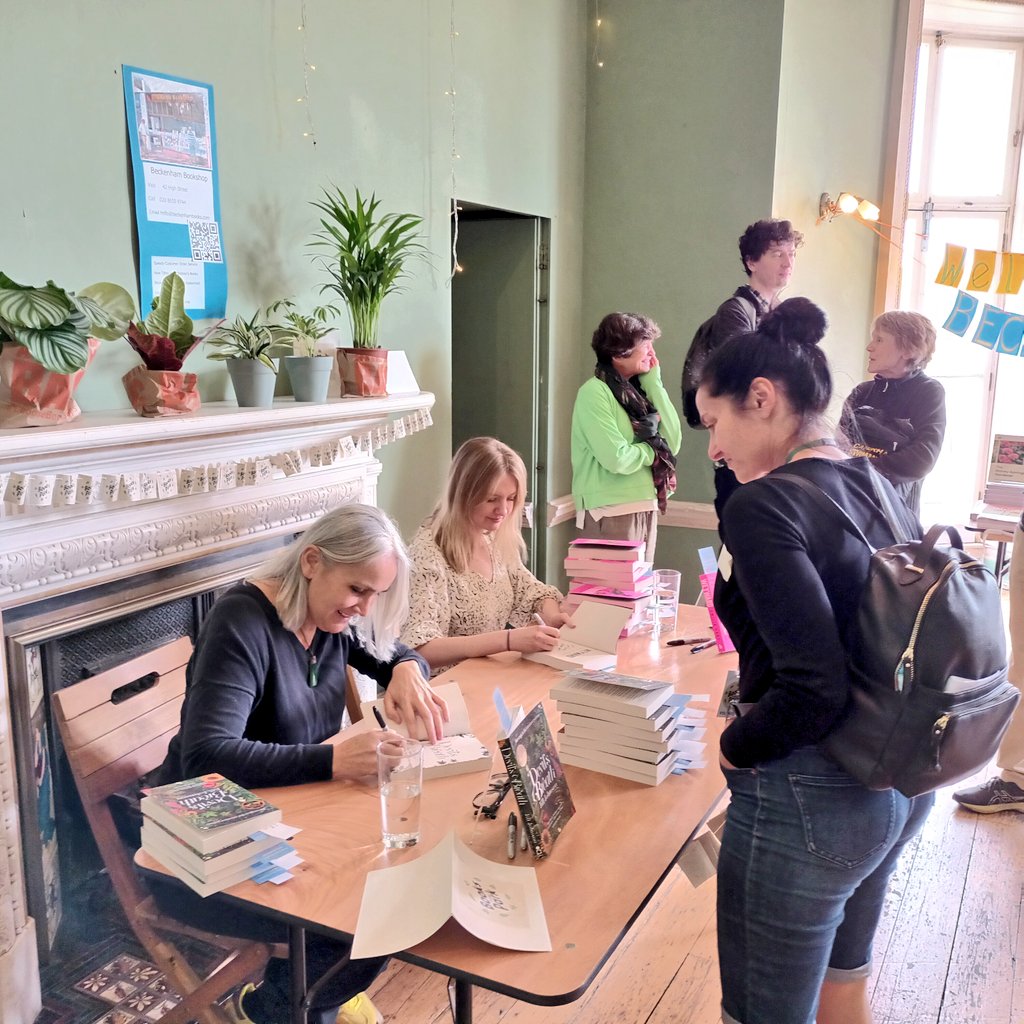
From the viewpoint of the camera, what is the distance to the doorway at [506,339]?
4.36 m

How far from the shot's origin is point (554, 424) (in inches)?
180

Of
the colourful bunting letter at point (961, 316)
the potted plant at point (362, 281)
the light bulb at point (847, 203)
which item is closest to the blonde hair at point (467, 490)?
the potted plant at point (362, 281)

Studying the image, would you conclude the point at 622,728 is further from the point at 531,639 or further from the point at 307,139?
the point at 307,139

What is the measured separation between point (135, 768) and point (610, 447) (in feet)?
7.30

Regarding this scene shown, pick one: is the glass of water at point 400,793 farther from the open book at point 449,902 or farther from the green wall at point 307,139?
the green wall at point 307,139

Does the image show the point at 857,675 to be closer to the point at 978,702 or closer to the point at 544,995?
the point at 978,702

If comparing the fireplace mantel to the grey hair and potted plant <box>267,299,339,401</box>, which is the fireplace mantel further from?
the grey hair

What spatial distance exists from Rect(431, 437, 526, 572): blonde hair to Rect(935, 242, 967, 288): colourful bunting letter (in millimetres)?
3305

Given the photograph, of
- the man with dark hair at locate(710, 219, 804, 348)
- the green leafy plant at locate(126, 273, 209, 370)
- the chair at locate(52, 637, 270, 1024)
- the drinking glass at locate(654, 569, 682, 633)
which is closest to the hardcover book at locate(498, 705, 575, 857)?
the chair at locate(52, 637, 270, 1024)

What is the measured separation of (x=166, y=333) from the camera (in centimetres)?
212

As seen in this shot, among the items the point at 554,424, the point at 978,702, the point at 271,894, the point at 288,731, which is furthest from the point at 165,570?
the point at 554,424

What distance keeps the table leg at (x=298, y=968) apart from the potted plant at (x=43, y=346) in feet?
3.46

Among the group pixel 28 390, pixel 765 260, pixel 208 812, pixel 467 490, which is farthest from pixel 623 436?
pixel 208 812

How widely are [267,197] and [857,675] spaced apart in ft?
6.84
